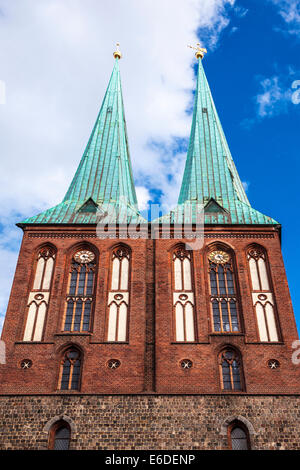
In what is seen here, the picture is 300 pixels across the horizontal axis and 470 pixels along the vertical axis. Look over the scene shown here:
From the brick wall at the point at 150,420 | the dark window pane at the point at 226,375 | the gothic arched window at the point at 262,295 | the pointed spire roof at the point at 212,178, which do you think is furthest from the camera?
the pointed spire roof at the point at 212,178

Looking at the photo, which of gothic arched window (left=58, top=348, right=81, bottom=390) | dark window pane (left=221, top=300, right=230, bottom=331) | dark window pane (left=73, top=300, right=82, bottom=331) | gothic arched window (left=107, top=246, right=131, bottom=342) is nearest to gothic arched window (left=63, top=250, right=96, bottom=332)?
dark window pane (left=73, top=300, right=82, bottom=331)

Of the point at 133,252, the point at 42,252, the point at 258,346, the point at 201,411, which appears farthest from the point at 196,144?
the point at 201,411

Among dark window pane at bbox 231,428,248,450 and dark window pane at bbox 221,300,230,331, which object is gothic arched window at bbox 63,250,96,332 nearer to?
dark window pane at bbox 221,300,230,331

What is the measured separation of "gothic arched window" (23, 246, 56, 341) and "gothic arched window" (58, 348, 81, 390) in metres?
1.14

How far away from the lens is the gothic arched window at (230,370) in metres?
16.7

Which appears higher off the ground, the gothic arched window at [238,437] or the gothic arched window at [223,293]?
the gothic arched window at [223,293]

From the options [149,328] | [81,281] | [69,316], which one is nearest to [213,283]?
[149,328]

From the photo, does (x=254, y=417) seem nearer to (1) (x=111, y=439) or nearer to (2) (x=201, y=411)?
(2) (x=201, y=411)

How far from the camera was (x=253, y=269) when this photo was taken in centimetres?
1972

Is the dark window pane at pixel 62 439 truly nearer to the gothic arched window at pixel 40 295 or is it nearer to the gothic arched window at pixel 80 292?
the gothic arched window at pixel 40 295

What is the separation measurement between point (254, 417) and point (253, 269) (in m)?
5.68

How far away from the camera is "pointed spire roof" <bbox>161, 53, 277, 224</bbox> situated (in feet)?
70.5

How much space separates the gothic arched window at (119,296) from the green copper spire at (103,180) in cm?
169

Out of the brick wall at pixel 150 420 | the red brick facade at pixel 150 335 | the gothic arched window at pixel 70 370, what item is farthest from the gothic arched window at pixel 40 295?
the brick wall at pixel 150 420
